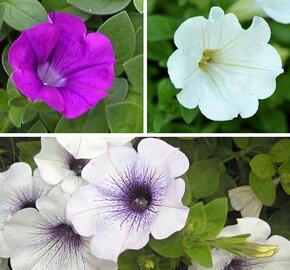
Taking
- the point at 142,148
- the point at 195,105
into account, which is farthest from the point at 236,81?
the point at 142,148

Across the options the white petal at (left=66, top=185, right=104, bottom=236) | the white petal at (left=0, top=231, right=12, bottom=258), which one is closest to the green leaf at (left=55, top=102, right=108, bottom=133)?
the white petal at (left=66, top=185, right=104, bottom=236)

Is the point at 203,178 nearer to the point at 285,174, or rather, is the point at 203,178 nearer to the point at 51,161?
the point at 285,174

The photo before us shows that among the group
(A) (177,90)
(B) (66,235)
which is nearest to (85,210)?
(B) (66,235)

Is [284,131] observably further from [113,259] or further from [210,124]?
[113,259]

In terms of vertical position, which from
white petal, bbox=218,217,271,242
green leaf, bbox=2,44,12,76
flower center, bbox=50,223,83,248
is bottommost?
flower center, bbox=50,223,83,248

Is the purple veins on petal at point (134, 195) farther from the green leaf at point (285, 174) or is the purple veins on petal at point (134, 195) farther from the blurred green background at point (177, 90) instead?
the green leaf at point (285, 174)

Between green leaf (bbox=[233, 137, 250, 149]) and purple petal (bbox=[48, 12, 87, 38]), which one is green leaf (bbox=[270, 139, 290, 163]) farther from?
purple petal (bbox=[48, 12, 87, 38])

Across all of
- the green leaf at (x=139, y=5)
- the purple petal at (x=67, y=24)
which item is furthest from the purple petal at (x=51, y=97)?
the green leaf at (x=139, y=5)
